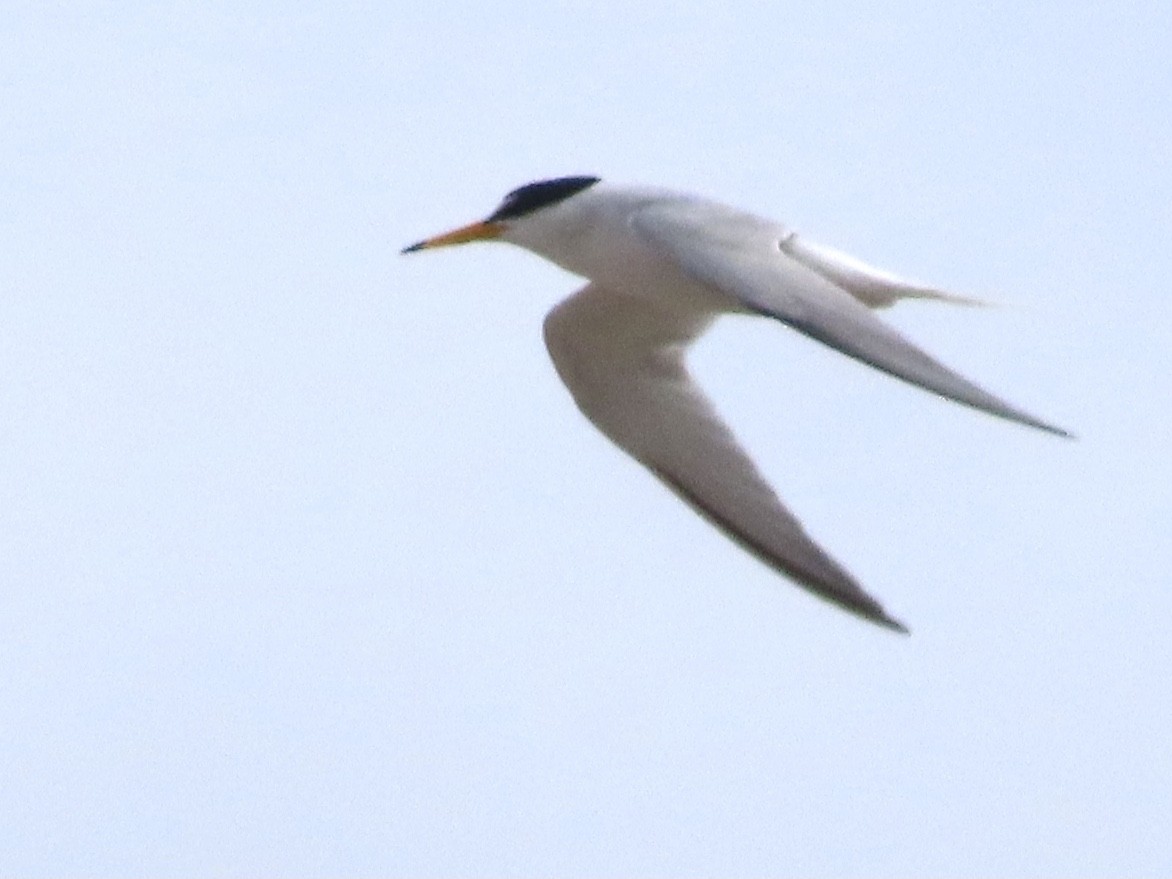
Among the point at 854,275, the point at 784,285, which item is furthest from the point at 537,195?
the point at 784,285

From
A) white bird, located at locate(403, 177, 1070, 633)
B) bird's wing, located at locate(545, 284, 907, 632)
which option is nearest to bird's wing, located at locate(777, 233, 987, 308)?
white bird, located at locate(403, 177, 1070, 633)

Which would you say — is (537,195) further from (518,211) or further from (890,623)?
(890,623)

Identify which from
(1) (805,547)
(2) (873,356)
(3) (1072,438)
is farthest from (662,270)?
(3) (1072,438)

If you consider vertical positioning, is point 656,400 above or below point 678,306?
below

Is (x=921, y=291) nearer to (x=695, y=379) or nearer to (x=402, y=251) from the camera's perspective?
(x=695, y=379)

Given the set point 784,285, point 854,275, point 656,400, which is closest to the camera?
point 784,285

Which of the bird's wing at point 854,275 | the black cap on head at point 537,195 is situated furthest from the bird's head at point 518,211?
the bird's wing at point 854,275

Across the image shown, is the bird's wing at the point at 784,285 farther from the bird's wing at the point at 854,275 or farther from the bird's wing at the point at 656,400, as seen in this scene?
the bird's wing at the point at 656,400
